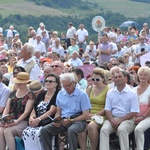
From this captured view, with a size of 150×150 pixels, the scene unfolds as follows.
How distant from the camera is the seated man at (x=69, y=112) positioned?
9.34m

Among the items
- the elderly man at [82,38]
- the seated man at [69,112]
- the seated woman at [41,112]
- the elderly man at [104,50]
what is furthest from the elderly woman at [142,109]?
the elderly man at [82,38]

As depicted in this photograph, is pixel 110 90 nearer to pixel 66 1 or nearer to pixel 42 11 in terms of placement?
pixel 42 11

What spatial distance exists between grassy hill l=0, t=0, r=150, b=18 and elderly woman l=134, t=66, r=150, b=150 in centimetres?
4761

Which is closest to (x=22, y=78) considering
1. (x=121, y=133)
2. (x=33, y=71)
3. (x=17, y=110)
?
(x=17, y=110)

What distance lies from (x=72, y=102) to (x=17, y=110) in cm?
116

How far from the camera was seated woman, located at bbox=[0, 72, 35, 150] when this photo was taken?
9906mm

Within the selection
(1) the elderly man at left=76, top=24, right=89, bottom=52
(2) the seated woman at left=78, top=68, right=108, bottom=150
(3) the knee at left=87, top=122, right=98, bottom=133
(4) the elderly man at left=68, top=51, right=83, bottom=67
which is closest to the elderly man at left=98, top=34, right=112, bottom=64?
(4) the elderly man at left=68, top=51, right=83, bottom=67

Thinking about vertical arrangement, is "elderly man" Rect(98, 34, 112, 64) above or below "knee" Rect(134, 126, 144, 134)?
above

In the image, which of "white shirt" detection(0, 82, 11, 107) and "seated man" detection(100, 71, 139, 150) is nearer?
"seated man" detection(100, 71, 139, 150)

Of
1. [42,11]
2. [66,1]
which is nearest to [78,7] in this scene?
[66,1]

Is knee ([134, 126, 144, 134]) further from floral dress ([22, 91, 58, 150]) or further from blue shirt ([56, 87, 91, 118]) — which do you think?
floral dress ([22, 91, 58, 150])

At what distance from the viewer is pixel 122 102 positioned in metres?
9.48

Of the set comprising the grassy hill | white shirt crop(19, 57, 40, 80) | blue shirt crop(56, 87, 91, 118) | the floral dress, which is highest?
white shirt crop(19, 57, 40, 80)

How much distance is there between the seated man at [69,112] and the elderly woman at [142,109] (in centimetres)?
90
